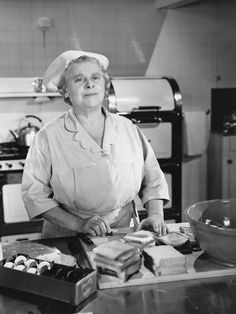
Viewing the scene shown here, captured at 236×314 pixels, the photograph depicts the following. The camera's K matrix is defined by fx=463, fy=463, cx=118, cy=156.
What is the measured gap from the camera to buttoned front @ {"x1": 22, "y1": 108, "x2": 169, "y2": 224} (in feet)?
7.54

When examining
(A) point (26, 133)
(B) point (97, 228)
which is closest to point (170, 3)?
(A) point (26, 133)

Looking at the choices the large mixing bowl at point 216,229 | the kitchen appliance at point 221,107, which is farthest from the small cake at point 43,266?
the kitchen appliance at point 221,107

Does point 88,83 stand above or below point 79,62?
below

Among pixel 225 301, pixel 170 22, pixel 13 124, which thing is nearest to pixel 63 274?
pixel 225 301

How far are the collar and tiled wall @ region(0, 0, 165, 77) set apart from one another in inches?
110

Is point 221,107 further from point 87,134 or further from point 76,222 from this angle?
point 76,222

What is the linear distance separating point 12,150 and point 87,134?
2.39 meters

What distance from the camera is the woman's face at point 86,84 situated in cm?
229

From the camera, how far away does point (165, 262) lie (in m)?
1.68

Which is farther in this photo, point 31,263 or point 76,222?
point 76,222

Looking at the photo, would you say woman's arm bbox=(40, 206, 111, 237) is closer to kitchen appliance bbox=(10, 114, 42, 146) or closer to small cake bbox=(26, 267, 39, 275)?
small cake bbox=(26, 267, 39, 275)

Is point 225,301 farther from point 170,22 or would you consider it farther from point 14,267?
point 170,22

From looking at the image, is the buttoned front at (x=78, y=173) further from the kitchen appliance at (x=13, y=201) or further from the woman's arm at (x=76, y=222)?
the kitchen appliance at (x=13, y=201)

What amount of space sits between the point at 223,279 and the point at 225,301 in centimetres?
19
